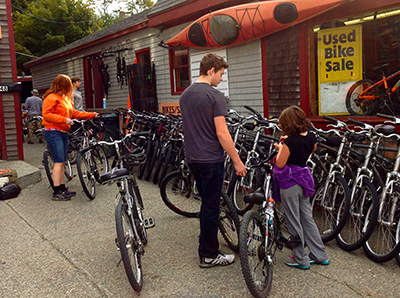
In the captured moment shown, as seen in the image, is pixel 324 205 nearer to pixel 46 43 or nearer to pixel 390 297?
pixel 390 297

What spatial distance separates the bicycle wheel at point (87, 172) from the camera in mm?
6336

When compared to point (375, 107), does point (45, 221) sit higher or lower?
lower

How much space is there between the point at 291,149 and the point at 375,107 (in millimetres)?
3790

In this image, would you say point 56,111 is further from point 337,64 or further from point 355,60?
point 355,60

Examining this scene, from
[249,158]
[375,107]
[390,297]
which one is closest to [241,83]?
[375,107]

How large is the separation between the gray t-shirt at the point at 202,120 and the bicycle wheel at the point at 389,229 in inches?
66.6

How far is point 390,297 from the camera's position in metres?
3.31

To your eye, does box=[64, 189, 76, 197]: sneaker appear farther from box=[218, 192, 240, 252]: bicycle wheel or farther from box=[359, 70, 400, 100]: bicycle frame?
box=[359, 70, 400, 100]: bicycle frame

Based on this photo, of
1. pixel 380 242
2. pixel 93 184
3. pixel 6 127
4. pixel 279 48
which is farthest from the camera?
pixel 6 127

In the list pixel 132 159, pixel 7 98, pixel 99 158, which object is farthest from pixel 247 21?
pixel 7 98

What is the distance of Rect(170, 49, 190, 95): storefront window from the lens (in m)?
10.7

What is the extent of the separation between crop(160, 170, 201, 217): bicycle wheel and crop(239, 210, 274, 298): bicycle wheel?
191 centimetres

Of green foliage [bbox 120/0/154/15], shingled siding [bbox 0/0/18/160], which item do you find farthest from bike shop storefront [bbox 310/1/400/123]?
green foliage [bbox 120/0/154/15]

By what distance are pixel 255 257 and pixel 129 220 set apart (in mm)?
1112
